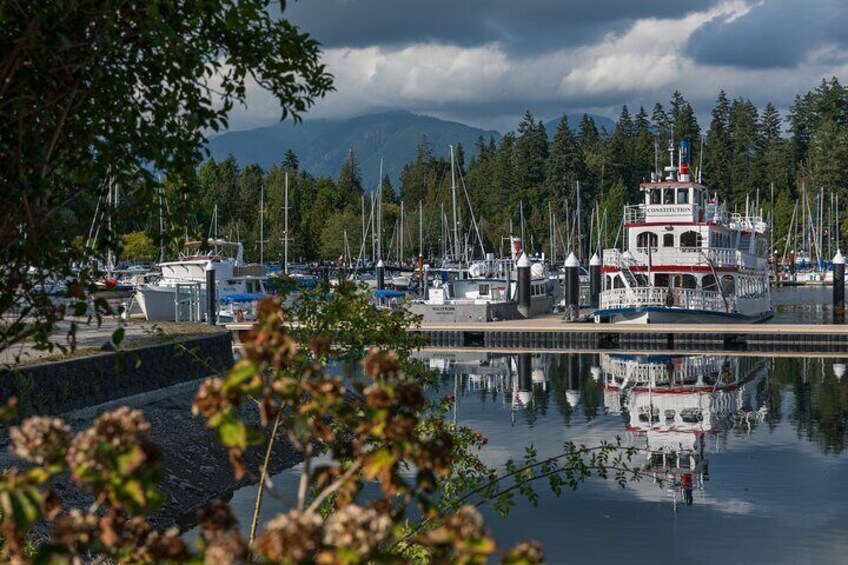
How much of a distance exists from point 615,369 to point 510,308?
15770 mm

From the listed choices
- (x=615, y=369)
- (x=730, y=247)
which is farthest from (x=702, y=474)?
(x=730, y=247)

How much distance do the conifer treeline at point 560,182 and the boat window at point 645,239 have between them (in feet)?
216

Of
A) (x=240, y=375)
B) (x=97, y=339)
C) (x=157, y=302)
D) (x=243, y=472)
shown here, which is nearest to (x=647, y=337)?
(x=157, y=302)

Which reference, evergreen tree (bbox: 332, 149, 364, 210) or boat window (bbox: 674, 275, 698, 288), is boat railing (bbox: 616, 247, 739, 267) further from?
evergreen tree (bbox: 332, 149, 364, 210)

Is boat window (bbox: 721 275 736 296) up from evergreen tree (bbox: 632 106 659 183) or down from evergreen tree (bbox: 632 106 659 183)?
down

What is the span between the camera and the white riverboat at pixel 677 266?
49531 mm

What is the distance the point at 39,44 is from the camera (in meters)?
6.23

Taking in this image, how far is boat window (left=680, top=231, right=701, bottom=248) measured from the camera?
51.3 metres

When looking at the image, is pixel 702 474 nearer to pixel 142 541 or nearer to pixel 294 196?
pixel 142 541

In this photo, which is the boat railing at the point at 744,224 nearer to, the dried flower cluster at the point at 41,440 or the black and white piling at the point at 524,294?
the black and white piling at the point at 524,294

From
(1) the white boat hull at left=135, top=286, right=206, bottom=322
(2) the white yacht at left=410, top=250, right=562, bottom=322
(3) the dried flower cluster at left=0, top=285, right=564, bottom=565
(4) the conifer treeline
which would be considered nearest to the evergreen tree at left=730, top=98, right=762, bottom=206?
(4) the conifer treeline

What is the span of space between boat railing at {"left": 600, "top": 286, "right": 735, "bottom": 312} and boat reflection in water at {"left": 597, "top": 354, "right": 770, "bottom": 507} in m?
4.89

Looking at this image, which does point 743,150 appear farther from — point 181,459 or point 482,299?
point 181,459

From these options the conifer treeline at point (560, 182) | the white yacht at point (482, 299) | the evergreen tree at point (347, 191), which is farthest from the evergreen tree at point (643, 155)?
the white yacht at point (482, 299)
